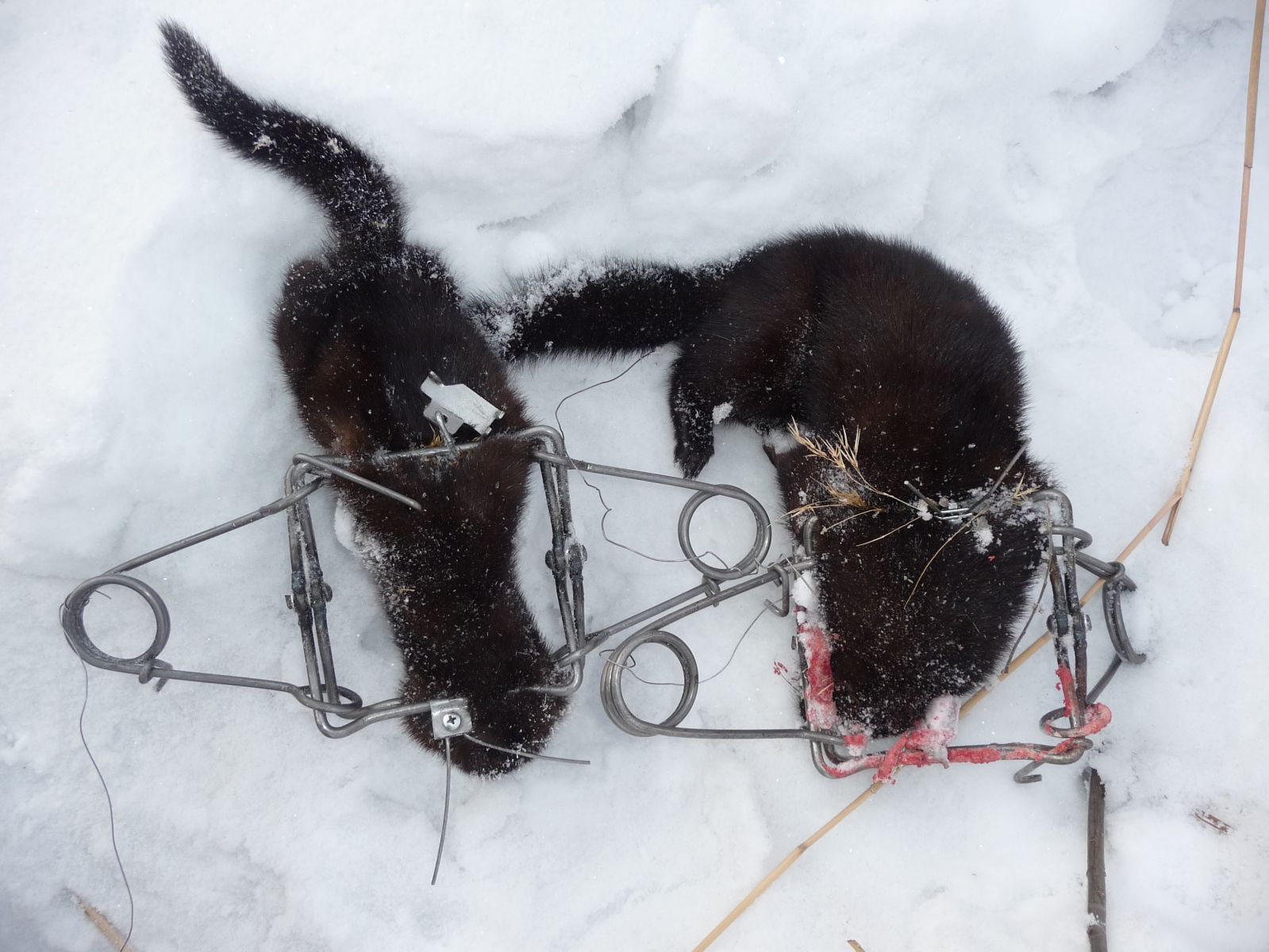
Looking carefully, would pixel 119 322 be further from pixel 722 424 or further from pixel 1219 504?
pixel 1219 504

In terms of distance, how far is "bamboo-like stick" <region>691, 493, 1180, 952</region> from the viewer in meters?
2.34

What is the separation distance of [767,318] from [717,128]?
21.8 inches

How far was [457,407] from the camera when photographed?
185cm

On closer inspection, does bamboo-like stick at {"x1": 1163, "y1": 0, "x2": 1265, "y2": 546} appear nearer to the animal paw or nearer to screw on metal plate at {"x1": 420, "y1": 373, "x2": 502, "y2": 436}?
the animal paw

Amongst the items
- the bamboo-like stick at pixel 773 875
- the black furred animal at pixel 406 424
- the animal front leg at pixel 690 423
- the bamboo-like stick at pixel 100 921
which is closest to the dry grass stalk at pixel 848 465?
the animal front leg at pixel 690 423

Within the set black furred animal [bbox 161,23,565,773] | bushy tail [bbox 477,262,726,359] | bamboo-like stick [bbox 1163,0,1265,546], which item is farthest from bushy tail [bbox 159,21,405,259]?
bamboo-like stick [bbox 1163,0,1265,546]

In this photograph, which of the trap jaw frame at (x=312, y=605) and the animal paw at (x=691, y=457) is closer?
the trap jaw frame at (x=312, y=605)

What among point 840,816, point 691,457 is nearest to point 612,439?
point 691,457

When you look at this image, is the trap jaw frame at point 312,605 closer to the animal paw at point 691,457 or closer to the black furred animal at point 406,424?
the black furred animal at point 406,424

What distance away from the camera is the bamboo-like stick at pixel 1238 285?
2.38 meters

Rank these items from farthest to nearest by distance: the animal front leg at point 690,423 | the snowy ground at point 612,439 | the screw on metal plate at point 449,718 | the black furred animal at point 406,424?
the animal front leg at point 690,423 < the snowy ground at point 612,439 < the black furred animal at point 406,424 < the screw on metal plate at point 449,718

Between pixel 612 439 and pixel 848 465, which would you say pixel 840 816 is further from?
pixel 612 439

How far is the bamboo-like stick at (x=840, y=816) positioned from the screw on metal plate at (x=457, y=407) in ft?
4.91

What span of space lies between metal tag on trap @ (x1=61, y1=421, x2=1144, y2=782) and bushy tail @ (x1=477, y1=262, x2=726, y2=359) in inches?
12.5
